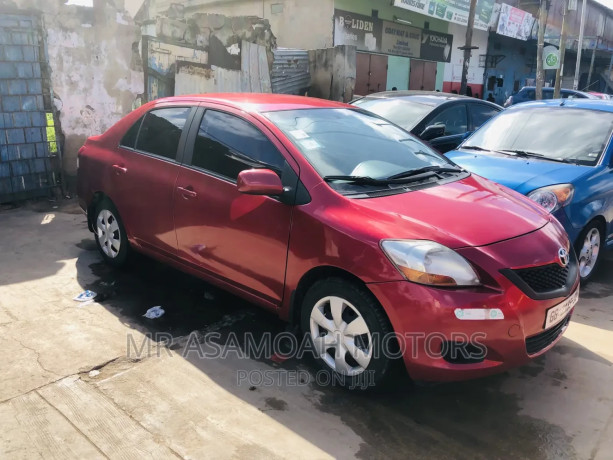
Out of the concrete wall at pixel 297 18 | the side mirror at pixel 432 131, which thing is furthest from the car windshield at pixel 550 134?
the concrete wall at pixel 297 18

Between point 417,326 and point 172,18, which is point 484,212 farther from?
point 172,18

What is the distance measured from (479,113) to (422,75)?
13453mm

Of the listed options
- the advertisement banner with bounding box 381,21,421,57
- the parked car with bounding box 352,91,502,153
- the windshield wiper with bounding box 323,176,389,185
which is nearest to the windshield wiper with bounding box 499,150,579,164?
the parked car with bounding box 352,91,502,153

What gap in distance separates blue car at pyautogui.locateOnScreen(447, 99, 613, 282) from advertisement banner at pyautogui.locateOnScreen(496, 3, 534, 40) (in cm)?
1890

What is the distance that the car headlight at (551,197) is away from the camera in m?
4.22

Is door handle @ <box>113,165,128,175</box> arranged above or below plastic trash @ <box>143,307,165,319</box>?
above

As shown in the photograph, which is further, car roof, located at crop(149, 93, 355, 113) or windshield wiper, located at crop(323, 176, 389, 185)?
car roof, located at crop(149, 93, 355, 113)

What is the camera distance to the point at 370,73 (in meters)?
17.2

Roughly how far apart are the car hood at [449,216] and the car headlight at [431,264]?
0.05 meters

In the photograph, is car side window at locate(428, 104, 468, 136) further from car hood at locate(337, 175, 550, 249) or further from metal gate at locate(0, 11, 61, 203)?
metal gate at locate(0, 11, 61, 203)

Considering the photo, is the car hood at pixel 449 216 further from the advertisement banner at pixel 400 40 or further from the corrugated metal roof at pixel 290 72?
the advertisement banner at pixel 400 40

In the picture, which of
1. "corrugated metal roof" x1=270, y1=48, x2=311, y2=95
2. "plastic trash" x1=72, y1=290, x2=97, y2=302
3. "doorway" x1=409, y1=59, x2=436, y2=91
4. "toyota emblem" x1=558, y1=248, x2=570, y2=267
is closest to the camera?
"toyota emblem" x1=558, y1=248, x2=570, y2=267

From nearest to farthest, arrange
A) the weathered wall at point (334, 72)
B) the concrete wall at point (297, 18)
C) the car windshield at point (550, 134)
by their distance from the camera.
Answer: the car windshield at point (550, 134), the weathered wall at point (334, 72), the concrete wall at point (297, 18)

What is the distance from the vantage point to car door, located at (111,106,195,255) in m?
3.91
